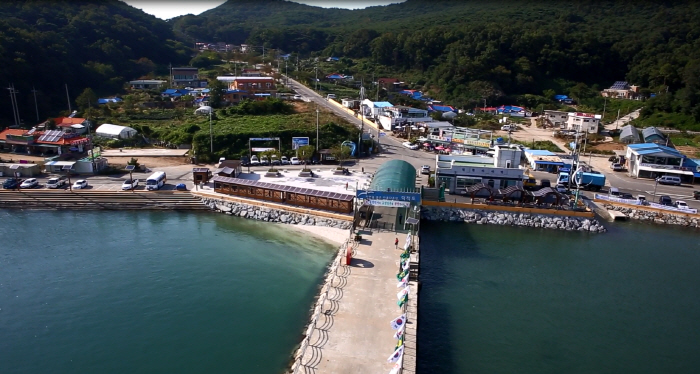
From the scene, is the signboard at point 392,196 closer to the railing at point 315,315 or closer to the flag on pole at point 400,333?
the railing at point 315,315

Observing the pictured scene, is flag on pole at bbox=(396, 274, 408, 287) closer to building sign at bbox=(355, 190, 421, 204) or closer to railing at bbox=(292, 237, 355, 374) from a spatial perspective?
railing at bbox=(292, 237, 355, 374)

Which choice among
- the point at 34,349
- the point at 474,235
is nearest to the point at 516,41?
the point at 474,235

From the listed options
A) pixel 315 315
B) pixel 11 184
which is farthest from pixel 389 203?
pixel 11 184

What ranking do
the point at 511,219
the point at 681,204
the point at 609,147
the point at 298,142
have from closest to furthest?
1. the point at 511,219
2. the point at 681,204
3. the point at 298,142
4. the point at 609,147

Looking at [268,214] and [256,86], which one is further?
[256,86]

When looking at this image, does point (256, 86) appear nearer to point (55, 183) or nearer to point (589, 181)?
point (55, 183)

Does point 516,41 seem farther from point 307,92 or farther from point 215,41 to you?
point 215,41
